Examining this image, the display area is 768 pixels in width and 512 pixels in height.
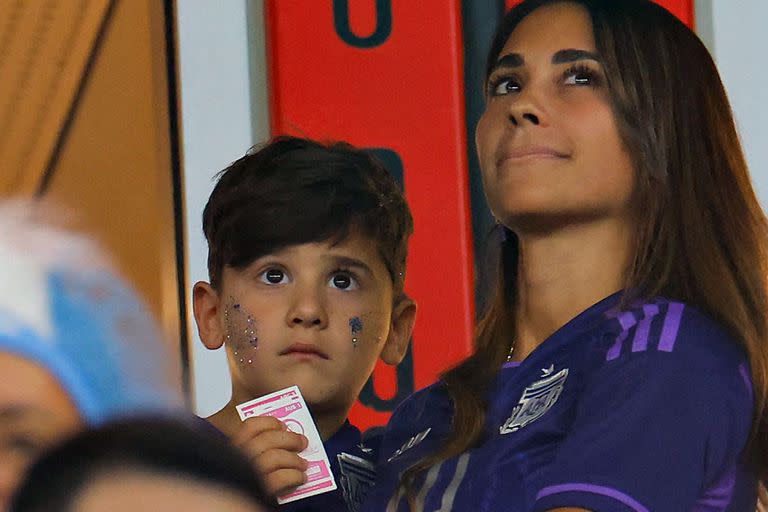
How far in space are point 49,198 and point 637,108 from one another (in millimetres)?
1022

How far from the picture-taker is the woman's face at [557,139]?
3.51 ft

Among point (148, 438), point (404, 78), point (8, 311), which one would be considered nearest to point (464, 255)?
point (404, 78)

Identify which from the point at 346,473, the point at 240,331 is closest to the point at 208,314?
the point at 240,331

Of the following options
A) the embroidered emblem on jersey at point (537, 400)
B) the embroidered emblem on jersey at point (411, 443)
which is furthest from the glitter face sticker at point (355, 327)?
the embroidered emblem on jersey at point (537, 400)

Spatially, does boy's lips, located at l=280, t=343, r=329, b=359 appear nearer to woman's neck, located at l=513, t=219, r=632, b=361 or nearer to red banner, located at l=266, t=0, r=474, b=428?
woman's neck, located at l=513, t=219, r=632, b=361

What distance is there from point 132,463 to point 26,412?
136 millimetres

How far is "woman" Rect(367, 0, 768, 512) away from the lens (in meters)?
0.96

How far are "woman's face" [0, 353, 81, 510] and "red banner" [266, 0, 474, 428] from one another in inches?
49.1

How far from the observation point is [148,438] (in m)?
0.46

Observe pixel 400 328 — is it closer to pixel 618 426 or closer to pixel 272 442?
pixel 272 442

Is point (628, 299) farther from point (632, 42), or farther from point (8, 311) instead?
point (8, 311)

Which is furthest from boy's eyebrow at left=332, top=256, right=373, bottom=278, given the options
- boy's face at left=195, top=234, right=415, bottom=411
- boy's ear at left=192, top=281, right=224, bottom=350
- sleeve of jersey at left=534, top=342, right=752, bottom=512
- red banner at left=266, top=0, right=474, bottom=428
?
red banner at left=266, top=0, right=474, bottom=428

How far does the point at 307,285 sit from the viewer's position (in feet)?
4.08

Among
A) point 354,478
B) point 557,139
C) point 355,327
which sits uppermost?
point 557,139
